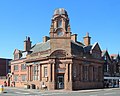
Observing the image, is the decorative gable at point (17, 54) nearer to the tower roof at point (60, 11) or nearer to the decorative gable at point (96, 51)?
the tower roof at point (60, 11)

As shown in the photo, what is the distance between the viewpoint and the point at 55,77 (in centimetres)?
4841

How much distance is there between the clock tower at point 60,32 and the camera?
162ft

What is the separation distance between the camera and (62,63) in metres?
48.6

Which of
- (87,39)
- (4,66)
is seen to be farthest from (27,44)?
(4,66)

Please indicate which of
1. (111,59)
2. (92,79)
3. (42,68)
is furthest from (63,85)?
(111,59)

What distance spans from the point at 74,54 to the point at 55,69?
199 inches

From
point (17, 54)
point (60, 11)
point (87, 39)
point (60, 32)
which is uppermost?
point (60, 11)

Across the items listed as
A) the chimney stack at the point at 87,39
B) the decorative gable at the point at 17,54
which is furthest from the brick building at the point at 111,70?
the decorative gable at the point at 17,54

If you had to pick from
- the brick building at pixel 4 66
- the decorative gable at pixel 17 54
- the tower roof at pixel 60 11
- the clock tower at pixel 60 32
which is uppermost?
the tower roof at pixel 60 11

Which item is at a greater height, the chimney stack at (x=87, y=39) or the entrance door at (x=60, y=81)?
the chimney stack at (x=87, y=39)

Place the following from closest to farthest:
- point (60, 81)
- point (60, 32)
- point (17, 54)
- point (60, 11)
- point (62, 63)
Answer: point (62, 63)
point (60, 81)
point (60, 32)
point (60, 11)
point (17, 54)

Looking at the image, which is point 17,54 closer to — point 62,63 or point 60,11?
point 60,11

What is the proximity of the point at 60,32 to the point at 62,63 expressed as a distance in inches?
257

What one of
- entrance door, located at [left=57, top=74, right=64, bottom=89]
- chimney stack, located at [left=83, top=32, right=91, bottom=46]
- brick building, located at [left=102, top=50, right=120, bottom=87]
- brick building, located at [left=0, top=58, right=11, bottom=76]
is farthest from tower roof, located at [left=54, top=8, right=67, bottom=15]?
brick building, located at [left=0, top=58, right=11, bottom=76]
